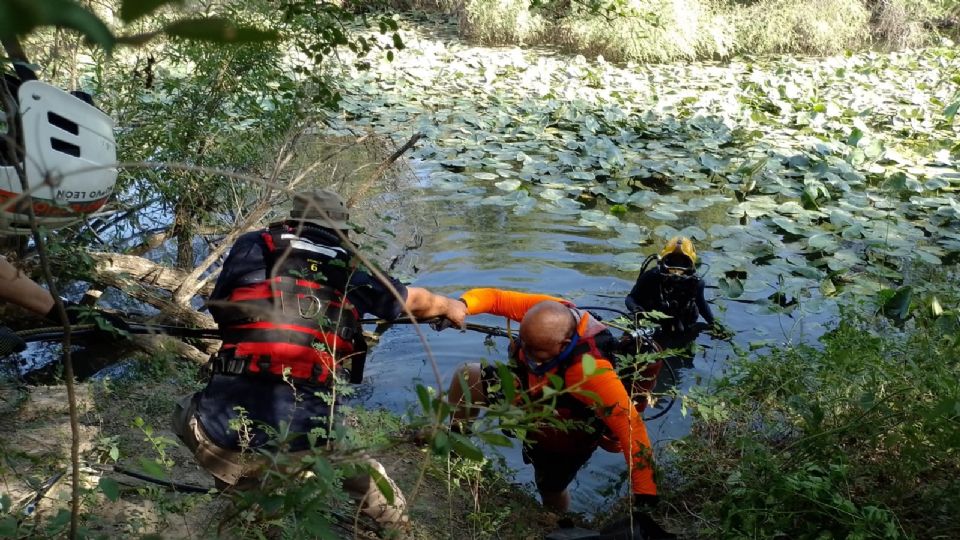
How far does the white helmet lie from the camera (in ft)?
8.82

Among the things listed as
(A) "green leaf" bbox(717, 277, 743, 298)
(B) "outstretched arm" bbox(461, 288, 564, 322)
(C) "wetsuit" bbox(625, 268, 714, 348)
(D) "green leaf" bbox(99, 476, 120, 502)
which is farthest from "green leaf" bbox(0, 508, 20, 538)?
(A) "green leaf" bbox(717, 277, 743, 298)

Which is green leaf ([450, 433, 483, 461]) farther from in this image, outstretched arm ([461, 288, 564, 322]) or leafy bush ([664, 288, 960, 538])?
outstretched arm ([461, 288, 564, 322])

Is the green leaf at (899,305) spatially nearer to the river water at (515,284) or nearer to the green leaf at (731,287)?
the river water at (515,284)

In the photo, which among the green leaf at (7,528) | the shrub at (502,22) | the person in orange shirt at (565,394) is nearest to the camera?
the green leaf at (7,528)

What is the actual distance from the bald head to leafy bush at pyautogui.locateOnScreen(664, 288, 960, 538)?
2.39 ft

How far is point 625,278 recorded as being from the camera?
7.99 meters

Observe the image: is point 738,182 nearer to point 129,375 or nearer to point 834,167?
point 834,167

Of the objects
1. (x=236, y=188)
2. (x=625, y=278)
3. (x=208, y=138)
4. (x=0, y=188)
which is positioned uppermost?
(x=0, y=188)

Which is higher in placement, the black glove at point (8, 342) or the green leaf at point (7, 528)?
the green leaf at point (7, 528)

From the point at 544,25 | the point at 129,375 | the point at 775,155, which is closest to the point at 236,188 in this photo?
the point at 129,375

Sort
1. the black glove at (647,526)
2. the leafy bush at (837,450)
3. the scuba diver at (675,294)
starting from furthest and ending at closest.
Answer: the scuba diver at (675,294), the black glove at (647,526), the leafy bush at (837,450)

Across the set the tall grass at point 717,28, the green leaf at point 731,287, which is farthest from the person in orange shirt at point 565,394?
the tall grass at point 717,28

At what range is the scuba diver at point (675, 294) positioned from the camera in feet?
20.0

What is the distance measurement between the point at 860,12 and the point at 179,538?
→ 65.2 ft
